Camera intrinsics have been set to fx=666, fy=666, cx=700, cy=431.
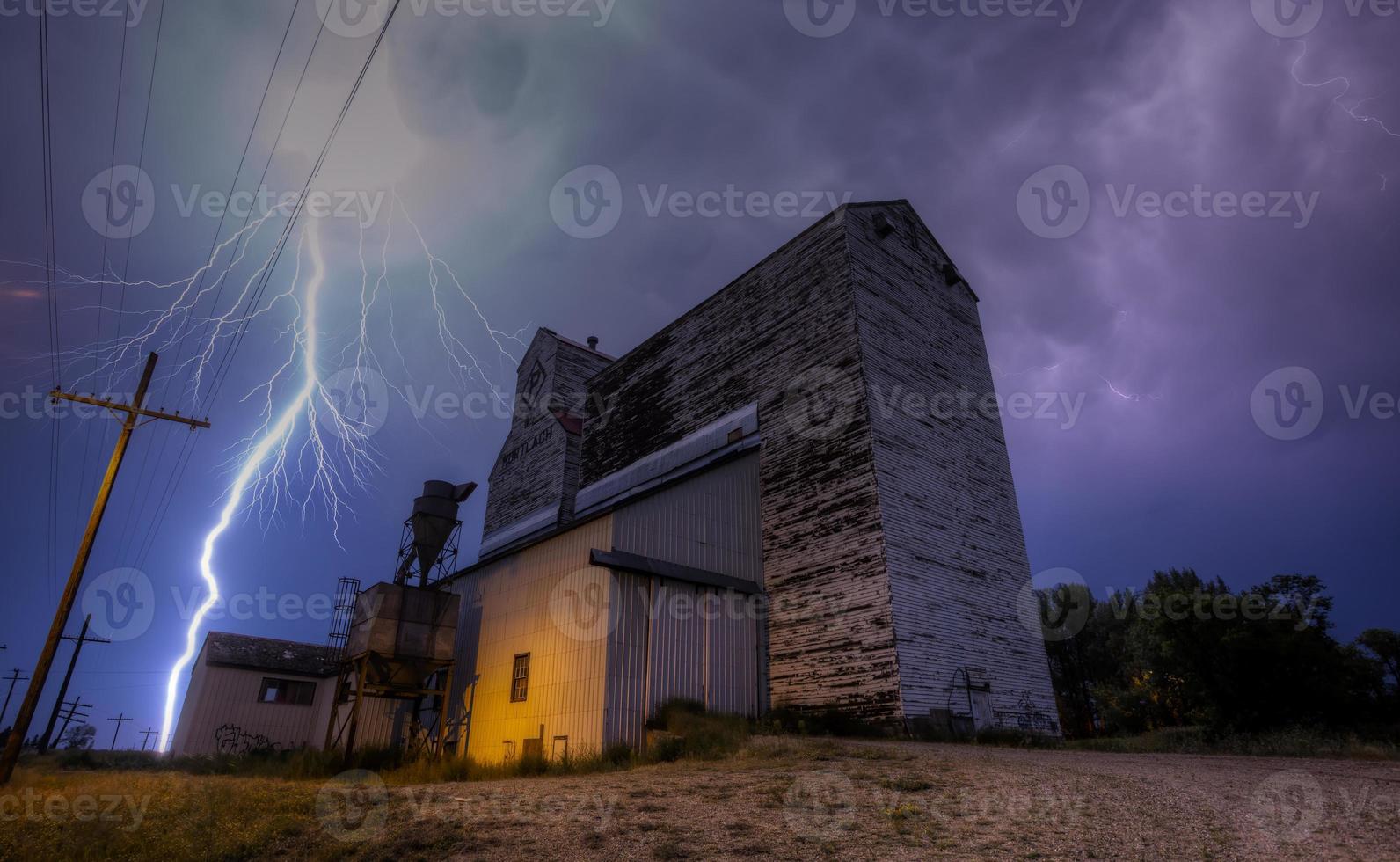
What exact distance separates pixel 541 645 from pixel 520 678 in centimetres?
124

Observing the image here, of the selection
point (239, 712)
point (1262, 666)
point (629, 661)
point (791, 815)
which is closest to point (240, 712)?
point (239, 712)

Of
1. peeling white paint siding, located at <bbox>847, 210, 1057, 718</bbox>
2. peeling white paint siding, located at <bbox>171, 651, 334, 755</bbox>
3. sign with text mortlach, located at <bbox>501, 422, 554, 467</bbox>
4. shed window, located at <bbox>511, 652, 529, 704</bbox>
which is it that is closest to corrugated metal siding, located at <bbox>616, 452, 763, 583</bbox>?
shed window, located at <bbox>511, 652, 529, 704</bbox>

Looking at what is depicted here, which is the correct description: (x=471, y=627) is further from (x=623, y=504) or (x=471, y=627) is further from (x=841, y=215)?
(x=841, y=215)

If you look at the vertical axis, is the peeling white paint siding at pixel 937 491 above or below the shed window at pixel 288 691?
above

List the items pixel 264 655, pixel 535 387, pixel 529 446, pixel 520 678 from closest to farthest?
pixel 520 678, pixel 264 655, pixel 529 446, pixel 535 387

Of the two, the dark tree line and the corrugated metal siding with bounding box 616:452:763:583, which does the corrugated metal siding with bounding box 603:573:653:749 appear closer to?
the corrugated metal siding with bounding box 616:452:763:583

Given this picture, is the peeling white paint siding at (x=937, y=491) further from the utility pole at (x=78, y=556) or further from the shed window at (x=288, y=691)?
the shed window at (x=288, y=691)

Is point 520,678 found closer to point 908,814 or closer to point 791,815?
point 791,815

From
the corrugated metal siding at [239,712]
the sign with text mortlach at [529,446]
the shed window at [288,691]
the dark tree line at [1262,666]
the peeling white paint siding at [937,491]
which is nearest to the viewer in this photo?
the peeling white paint siding at [937,491]

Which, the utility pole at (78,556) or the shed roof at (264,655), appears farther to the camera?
the shed roof at (264,655)

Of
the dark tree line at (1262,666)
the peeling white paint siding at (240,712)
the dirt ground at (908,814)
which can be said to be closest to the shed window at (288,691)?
the peeling white paint siding at (240,712)

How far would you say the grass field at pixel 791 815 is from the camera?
6.02m

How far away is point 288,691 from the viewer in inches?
1145

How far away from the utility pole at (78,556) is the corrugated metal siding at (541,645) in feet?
27.4
